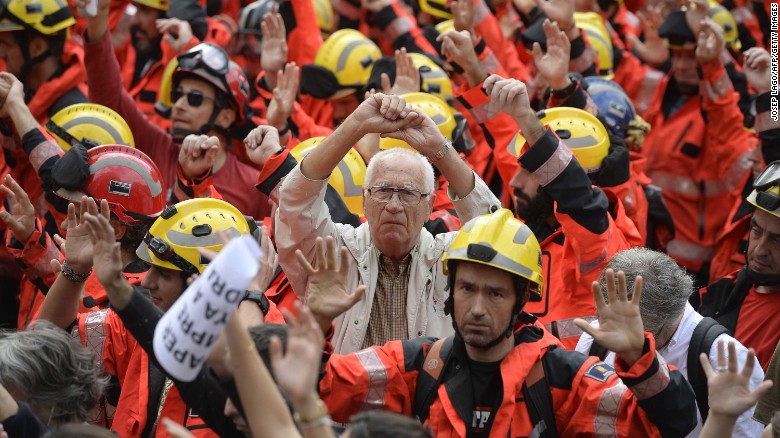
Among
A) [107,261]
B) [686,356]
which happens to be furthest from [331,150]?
[686,356]

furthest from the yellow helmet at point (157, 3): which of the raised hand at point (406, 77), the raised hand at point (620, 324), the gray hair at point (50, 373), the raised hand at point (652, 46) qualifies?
the raised hand at point (620, 324)

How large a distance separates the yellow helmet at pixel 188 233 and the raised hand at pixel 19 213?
2.55ft

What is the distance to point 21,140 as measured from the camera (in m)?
6.66

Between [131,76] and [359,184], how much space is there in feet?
13.5

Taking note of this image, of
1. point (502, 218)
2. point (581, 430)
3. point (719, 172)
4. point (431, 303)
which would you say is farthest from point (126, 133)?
point (719, 172)

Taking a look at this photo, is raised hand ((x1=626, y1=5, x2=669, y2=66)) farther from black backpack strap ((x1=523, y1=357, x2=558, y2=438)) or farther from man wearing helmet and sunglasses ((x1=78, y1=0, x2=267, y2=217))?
black backpack strap ((x1=523, y1=357, x2=558, y2=438))

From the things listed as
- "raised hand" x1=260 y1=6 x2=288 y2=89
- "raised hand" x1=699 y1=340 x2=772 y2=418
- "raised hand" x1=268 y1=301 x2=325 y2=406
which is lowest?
"raised hand" x1=260 y1=6 x2=288 y2=89

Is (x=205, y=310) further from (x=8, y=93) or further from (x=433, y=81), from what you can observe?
(x=433, y=81)

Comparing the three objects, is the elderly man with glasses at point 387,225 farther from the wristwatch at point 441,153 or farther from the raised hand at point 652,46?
the raised hand at point 652,46

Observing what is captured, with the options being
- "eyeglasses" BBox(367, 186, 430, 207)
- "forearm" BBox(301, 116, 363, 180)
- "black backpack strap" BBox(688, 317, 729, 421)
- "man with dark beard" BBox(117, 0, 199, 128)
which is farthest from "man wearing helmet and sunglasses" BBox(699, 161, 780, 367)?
"man with dark beard" BBox(117, 0, 199, 128)

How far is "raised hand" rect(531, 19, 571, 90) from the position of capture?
7270 mm

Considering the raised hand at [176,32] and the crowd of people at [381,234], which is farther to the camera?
the raised hand at [176,32]

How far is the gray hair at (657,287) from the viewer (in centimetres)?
491

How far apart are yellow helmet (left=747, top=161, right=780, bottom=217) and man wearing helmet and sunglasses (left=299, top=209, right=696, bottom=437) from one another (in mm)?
1629
